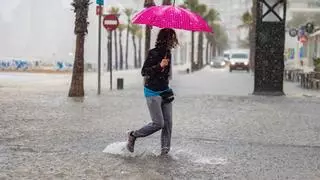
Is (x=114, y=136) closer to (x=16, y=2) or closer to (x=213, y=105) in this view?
(x=213, y=105)

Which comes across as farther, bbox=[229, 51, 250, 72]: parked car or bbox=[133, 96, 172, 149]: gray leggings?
bbox=[229, 51, 250, 72]: parked car

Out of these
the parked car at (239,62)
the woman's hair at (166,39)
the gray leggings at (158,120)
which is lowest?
the parked car at (239,62)

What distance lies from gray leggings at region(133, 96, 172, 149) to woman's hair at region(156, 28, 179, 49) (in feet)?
2.26

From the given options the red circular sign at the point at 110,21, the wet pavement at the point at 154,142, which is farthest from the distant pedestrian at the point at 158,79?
the red circular sign at the point at 110,21

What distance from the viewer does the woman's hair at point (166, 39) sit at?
27.7ft

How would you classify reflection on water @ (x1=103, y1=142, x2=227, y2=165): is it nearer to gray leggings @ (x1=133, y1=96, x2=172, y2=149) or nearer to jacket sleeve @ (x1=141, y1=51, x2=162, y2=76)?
gray leggings @ (x1=133, y1=96, x2=172, y2=149)

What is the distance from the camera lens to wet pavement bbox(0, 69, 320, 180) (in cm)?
777

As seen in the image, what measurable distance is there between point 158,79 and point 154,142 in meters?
1.92

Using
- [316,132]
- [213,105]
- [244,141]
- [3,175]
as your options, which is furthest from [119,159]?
[213,105]

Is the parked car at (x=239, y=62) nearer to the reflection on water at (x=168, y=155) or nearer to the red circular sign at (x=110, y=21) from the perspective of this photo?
the red circular sign at (x=110, y=21)

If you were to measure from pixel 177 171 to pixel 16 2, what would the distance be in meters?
67.7

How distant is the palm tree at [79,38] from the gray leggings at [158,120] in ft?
33.1

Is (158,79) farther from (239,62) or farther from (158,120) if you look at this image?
(239,62)

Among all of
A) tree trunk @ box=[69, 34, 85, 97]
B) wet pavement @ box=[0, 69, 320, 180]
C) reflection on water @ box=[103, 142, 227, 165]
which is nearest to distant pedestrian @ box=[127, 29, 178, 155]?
reflection on water @ box=[103, 142, 227, 165]
